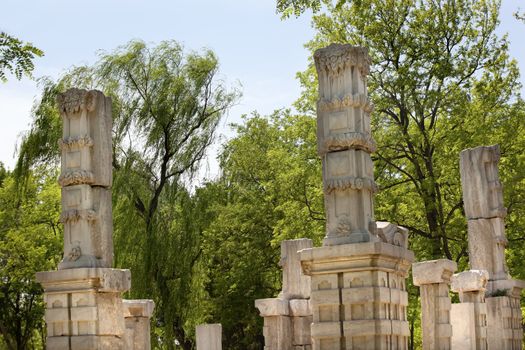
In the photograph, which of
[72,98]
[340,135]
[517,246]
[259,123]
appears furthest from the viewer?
[259,123]

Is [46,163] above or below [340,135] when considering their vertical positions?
above

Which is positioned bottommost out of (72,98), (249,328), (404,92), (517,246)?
(249,328)

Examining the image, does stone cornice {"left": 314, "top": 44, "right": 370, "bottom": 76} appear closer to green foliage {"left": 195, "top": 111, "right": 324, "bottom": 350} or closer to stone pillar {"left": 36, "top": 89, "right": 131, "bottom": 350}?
stone pillar {"left": 36, "top": 89, "right": 131, "bottom": 350}

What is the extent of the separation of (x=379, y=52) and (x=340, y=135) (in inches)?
556

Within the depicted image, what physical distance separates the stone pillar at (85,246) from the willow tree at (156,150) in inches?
464

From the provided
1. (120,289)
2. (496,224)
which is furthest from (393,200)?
(120,289)

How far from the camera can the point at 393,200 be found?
25.5 m

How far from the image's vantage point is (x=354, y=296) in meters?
11.6

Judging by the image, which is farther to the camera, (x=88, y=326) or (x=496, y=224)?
(x=496, y=224)

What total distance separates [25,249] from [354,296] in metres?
23.0

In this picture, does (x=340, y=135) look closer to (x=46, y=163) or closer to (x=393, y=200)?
(x=393, y=200)

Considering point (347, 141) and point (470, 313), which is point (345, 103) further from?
point (470, 313)

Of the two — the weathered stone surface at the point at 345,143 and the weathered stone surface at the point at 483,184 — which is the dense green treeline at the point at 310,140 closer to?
the weathered stone surface at the point at 483,184

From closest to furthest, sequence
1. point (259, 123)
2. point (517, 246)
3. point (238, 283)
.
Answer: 1. point (517, 246)
2. point (238, 283)
3. point (259, 123)
